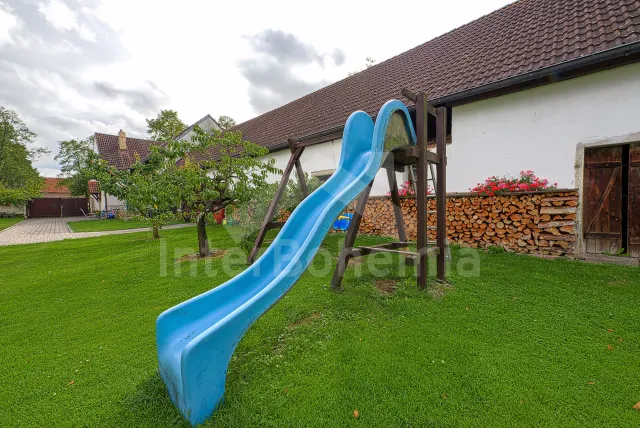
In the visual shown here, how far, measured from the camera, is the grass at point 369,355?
1621 millimetres

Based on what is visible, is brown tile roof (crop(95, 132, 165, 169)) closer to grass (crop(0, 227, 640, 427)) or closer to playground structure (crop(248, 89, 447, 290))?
grass (crop(0, 227, 640, 427))

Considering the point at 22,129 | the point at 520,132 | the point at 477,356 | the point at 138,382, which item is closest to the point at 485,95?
the point at 520,132

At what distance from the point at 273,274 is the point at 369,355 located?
0.98 meters

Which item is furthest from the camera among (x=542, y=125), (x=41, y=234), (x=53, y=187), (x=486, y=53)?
(x=53, y=187)

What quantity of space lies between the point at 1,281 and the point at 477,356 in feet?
23.5

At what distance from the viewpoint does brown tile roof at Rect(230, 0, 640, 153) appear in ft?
15.9

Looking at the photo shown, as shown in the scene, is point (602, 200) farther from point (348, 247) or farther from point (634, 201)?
point (348, 247)

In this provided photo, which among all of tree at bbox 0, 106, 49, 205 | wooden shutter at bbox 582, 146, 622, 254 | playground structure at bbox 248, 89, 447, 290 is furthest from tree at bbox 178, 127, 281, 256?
tree at bbox 0, 106, 49, 205

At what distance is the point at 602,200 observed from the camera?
4555 mm

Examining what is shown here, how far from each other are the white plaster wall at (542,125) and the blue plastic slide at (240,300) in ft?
10.4

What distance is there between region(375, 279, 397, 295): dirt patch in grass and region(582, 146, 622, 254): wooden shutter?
3612 millimetres

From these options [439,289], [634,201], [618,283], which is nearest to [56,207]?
[439,289]

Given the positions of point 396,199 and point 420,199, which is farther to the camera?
point 396,199

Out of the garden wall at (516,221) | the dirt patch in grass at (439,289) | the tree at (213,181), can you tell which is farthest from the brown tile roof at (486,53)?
the dirt patch in grass at (439,289)
